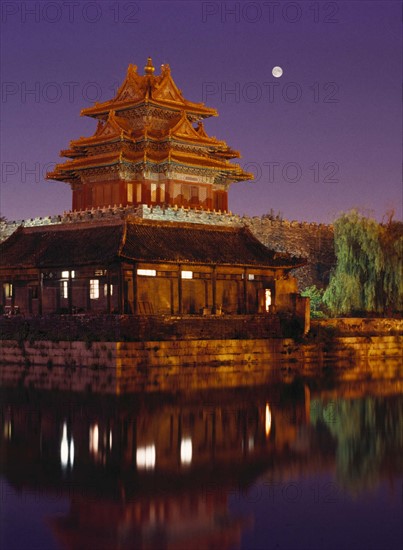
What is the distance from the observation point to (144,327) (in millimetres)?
32219

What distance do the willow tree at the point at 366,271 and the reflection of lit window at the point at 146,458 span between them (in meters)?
27.5

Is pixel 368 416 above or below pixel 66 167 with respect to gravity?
below

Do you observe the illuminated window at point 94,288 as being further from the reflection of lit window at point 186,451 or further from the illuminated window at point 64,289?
the reflection of lit window at point 186,451

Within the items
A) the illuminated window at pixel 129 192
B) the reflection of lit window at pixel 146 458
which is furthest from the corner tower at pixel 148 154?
the reflection of lit window at pixel 146 458

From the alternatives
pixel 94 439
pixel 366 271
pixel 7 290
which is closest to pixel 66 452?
pixel 94 439

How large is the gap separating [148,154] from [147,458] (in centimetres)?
2730

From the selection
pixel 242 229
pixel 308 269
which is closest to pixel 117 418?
pixel 242 229

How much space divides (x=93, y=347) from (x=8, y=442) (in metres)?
14.7

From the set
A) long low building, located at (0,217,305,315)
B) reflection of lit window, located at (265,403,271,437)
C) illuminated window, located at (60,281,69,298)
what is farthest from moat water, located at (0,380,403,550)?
illuminated window, located at (60,281,69,298)

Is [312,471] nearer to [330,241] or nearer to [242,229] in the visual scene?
[242,229]

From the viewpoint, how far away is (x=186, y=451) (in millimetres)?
15703

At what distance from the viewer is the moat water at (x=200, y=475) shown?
10953 mm

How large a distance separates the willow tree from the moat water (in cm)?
2048

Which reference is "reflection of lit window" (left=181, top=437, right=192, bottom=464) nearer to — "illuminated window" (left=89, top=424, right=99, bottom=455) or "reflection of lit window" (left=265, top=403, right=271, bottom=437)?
"illuminated window" (left=89, top=424, right=99, bottom=455)
